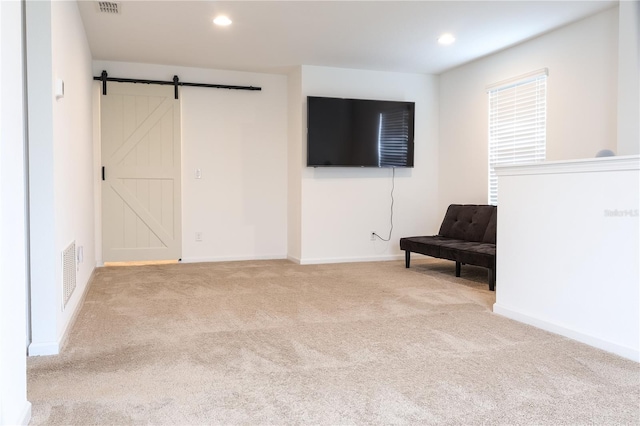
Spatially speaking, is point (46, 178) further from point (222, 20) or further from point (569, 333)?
point (569, 333)

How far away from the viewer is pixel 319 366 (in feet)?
7.97

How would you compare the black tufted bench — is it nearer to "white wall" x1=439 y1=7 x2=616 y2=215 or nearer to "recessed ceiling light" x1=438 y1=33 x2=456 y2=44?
"white wall" x1=439 y1=7 x2=616 y2=215

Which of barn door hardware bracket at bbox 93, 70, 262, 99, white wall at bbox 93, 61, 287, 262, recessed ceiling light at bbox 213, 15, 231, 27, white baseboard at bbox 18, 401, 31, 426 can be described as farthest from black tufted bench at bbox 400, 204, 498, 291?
white baseboard at bbox 18, 401, 31, 426

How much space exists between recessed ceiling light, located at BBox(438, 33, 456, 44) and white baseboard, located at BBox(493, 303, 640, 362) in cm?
274

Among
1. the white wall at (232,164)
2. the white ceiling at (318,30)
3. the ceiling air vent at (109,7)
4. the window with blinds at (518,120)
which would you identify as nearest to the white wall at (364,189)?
the white ceiling at (318,30)

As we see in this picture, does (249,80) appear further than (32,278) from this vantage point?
Yes

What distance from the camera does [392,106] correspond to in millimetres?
6211

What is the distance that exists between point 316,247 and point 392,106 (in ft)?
6.74

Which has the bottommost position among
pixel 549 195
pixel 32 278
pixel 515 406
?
pixel 515 406

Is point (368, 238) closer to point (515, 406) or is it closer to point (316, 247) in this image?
point (316, 247)

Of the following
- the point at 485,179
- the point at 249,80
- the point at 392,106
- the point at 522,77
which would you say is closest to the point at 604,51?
the point at 522,77

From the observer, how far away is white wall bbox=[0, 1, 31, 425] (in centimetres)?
159

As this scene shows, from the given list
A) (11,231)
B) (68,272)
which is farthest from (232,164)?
(11,231)

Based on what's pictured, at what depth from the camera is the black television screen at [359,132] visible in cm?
592
